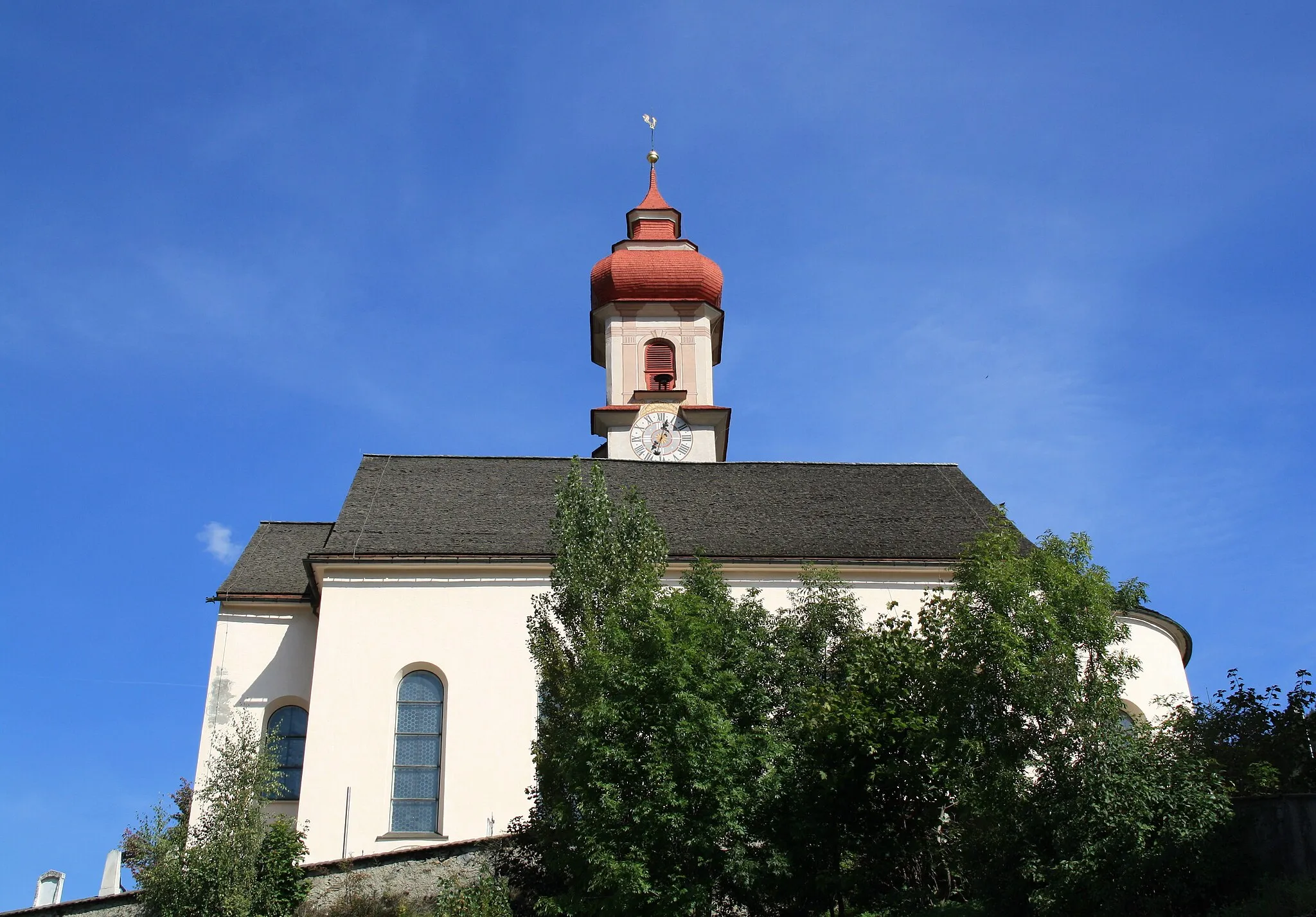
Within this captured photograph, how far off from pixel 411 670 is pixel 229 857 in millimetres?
8095

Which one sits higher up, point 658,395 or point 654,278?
point 654,278

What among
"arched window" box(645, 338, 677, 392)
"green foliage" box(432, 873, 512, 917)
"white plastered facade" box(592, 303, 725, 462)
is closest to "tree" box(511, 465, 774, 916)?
"green foliage" box(432, 873, 512, 917)

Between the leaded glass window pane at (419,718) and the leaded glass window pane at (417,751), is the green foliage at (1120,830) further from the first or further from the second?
the leaded glass window pane at (419,718)

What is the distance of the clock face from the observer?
4731 cm

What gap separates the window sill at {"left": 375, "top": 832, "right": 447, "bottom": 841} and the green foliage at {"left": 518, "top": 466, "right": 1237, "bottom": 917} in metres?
5.69

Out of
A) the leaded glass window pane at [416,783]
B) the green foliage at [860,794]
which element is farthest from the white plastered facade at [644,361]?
the green foliage at [860,794]

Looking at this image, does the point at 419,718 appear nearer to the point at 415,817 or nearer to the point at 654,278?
the point at 415,817

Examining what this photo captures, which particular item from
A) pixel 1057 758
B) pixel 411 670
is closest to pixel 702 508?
pixel 411 670

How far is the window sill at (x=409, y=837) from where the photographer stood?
2750cm

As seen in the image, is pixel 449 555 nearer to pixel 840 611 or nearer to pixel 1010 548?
pixel 840 611

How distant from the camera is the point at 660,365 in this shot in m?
49.7

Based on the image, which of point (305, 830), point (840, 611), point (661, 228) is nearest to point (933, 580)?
point (840, 611)

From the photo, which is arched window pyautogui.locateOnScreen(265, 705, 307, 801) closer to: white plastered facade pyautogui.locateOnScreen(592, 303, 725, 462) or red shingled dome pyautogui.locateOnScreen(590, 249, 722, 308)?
white plastered facade pyautogui.locateOnScreen(592, 303, 725, 462)

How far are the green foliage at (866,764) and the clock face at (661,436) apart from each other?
2407cm
